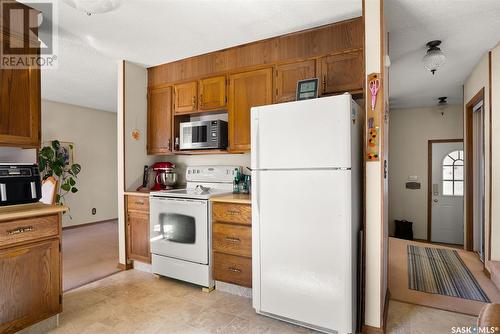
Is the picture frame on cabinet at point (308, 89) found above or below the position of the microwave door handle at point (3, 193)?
above

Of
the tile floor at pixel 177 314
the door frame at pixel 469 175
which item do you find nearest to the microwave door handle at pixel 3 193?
the tile floor at pixel 177 314

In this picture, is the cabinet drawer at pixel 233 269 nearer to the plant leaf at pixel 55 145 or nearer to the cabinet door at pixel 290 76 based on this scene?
Result: the cabinet door at pixel 290 76

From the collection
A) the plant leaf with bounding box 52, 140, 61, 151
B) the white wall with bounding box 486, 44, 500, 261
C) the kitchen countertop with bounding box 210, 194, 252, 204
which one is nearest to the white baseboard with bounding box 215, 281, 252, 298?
the kitchen countertop with bounding box 210, 194, 252, 204

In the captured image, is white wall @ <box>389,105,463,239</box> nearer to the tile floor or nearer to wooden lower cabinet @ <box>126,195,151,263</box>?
the tile floor

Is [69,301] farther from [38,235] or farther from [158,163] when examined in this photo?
[158,163]

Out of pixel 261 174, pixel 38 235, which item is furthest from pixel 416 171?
pixel 38 235

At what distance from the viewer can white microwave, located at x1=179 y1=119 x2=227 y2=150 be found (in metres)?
3.07

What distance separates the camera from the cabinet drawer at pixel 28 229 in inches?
73.5

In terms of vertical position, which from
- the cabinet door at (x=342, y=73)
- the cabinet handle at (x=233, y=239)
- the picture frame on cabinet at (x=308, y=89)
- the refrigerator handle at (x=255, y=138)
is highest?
the cabinet door at (x=342, y=73)

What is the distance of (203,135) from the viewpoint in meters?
3.17

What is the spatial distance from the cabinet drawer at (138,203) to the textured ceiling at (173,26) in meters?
1.60

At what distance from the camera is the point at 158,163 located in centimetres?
369

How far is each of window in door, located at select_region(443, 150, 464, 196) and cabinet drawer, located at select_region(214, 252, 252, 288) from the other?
458 centimetres

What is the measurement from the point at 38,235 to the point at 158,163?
5.80 feet
